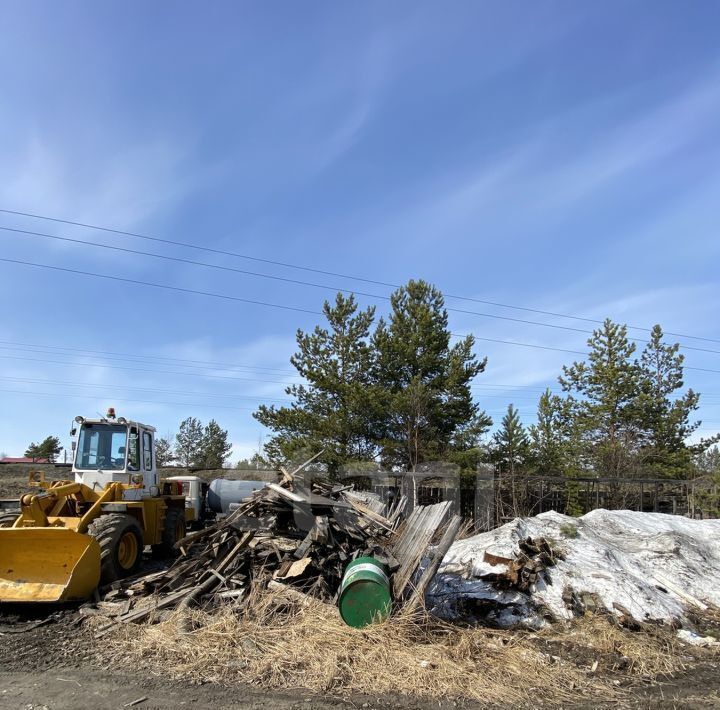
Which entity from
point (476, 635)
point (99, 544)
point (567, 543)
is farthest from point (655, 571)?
point (99, 544)

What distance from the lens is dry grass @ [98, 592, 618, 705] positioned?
580cm

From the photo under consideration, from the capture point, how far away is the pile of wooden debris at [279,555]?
25.8ft

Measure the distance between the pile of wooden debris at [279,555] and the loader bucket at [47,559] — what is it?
527 millimetres

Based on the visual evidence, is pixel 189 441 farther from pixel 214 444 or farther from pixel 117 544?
pixel 117 544

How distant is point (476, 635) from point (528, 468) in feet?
56.9

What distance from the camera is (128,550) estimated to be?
32.7 ft

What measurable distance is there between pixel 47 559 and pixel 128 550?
5.94 ft

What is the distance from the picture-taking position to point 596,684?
604 cm

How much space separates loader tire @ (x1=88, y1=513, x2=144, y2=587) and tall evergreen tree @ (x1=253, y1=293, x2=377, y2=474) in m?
13.5

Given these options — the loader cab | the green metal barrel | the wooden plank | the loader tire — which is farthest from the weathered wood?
the loader cab

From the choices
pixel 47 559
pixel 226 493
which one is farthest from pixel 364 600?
pixel 226 493

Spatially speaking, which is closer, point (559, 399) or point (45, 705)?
A: point (45, 705)

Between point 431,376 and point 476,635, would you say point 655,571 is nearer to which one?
point 476,635

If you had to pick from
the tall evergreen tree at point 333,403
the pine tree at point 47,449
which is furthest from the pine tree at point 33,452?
the tall evergreen tree at point 333,403
